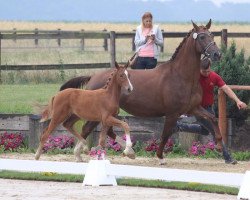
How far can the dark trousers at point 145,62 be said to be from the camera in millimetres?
17480

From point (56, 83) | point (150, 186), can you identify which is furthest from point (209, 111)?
point (56, 83)

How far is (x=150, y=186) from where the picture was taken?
13141 mm

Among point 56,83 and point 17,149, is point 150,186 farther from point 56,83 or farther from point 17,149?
point 56,83

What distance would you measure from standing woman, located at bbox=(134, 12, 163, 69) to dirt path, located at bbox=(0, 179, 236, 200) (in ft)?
13.8

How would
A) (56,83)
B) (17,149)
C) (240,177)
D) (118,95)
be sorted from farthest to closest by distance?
(56,83) < (17,149) < (118,95) < (240,177)

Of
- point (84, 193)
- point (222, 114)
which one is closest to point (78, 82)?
point (222, 114)

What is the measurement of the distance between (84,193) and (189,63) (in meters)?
3.81

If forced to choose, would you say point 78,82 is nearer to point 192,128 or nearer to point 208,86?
point 192,128

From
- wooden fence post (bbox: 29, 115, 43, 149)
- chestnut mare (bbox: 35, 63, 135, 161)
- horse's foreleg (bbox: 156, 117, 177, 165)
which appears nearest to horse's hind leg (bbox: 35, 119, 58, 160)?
chestnut mare (bbox: 35, 63, 135, 161)

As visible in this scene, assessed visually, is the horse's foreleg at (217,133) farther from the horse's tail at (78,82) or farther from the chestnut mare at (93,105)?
the horse's tail at (78,82)

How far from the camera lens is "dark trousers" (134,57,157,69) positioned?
1748 cm

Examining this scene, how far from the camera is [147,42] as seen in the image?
56.1 ft

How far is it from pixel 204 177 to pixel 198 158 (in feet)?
13.9

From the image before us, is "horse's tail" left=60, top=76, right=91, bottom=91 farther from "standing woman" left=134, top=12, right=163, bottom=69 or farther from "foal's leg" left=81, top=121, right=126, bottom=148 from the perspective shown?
"standing woman" left=134, top=12, right=163, bottom=69
